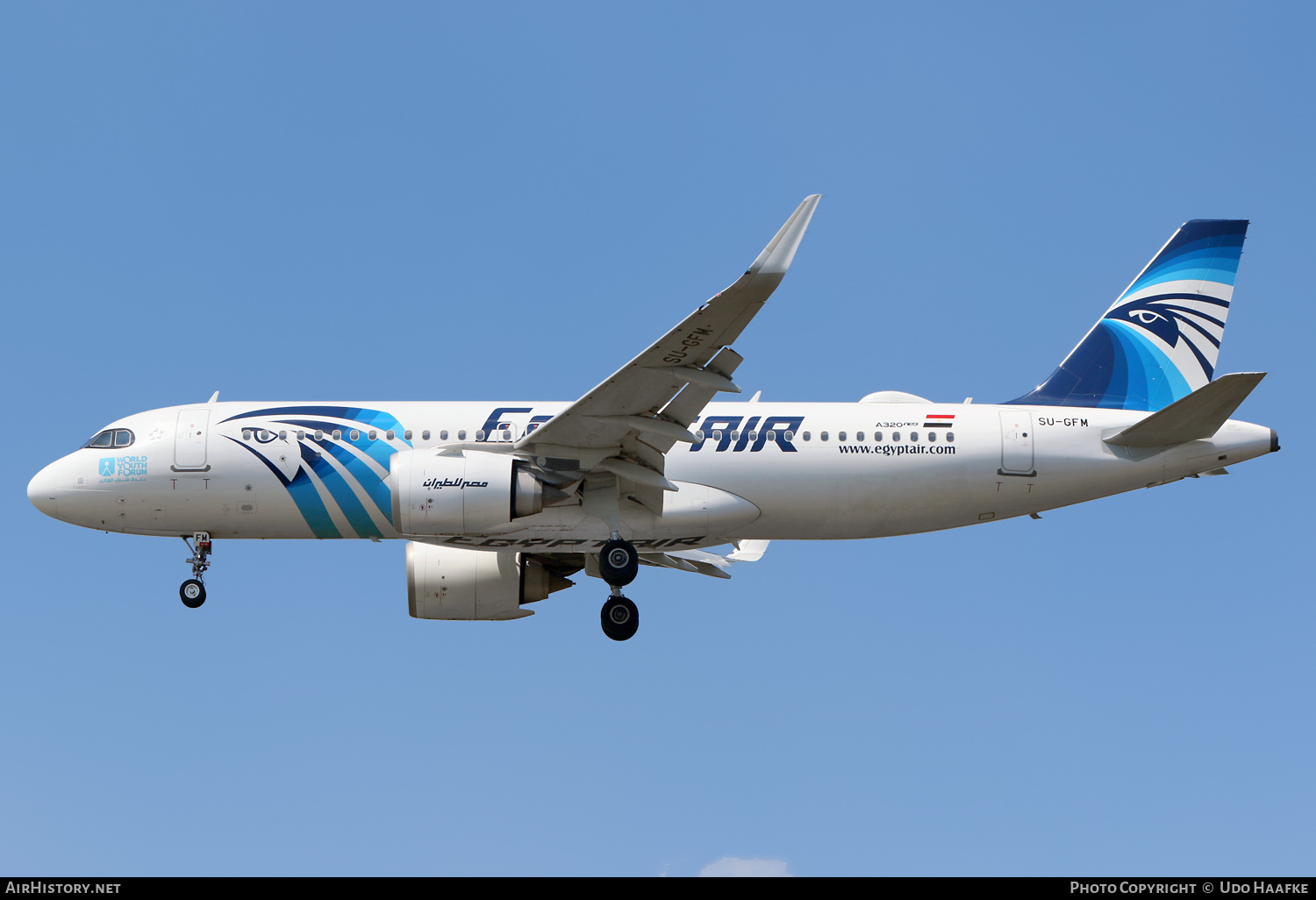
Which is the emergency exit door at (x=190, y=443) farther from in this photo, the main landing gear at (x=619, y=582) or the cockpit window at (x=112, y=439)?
the main landing gear at (x=619, y=582)

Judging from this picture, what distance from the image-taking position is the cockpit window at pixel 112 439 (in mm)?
26869

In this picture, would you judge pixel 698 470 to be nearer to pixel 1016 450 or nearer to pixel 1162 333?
pixel 1016 450

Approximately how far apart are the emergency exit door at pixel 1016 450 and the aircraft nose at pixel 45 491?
1794 cm

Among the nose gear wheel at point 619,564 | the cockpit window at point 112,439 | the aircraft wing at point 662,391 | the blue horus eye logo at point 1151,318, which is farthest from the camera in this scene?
the blue horus eye logo at point 1151,318

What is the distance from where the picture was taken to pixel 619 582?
83.8ft

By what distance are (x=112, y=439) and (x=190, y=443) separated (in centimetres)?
177

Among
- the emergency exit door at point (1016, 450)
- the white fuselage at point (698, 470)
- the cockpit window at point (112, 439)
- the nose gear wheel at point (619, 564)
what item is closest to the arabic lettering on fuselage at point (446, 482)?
the white fuselage at point (698, 470)

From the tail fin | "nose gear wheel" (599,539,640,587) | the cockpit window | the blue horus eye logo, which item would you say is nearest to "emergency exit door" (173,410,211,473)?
the cockpit window

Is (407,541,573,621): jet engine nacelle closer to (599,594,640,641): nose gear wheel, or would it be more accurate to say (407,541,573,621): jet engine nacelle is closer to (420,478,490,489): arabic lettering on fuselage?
(599,594,640,641): nose gear wheel

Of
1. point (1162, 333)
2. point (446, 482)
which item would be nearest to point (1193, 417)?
point (1162, 333)

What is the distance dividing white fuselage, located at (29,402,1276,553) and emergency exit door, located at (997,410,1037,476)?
3cm

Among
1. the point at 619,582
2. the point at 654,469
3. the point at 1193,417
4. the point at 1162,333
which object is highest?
the point at 1162,333
